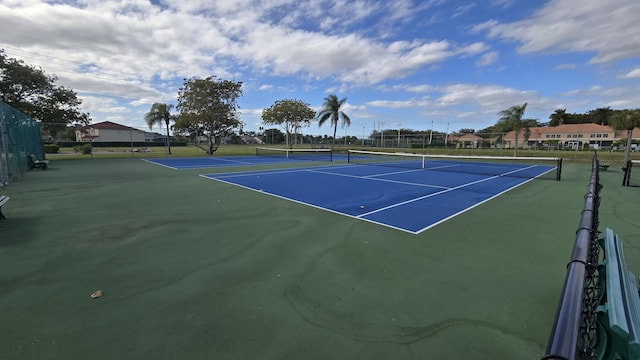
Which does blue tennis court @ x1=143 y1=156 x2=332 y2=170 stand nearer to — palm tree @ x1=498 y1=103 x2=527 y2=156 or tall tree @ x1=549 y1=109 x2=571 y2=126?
palm tree @ x1=498 y1=103 x2=527 y2=156

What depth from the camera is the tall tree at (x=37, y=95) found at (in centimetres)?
2584

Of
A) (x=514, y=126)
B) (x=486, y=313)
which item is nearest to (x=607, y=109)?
(x=514, y=126)

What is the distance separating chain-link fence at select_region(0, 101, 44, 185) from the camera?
36.6ft

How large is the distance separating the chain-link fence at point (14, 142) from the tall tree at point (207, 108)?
1358 centimetres

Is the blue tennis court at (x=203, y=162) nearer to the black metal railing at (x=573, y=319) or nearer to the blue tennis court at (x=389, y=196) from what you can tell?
the blue tennis court at (x=389, y=196)

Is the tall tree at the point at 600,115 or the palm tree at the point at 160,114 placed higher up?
the tall tree at the point at 600,115

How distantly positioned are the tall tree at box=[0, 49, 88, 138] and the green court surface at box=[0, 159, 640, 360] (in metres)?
25.9

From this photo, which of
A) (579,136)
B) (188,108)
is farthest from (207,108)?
(579,136)

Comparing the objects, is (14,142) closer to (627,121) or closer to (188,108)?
(188,108)

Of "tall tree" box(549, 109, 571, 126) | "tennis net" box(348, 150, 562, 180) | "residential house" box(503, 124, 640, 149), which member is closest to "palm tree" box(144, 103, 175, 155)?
"tennis net" box(348, 150, 562, 180)

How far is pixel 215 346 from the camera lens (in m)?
2.65

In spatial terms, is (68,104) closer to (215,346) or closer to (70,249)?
(70,249)

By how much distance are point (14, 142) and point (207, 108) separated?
18.7 meters

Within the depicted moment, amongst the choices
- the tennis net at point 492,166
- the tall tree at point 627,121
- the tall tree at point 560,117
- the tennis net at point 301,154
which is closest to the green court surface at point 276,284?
the tennis net at point 492,166
